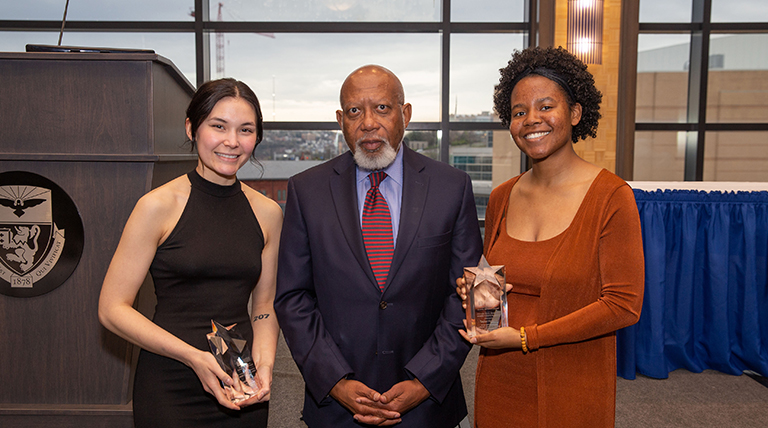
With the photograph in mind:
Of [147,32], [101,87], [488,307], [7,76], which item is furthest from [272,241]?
[147,32]

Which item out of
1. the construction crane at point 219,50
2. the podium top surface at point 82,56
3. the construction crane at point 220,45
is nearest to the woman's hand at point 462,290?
the podium top surface at point 82,56

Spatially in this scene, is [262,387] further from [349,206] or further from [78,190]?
[78,190]

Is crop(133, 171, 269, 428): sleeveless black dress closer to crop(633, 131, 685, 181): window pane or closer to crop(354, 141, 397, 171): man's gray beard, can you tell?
crop(354, 141, 397, 171): man's gray beard

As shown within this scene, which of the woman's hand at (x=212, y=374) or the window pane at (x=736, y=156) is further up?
the window pane at (x=736, y=156)

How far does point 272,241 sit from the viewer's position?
1.68 meters

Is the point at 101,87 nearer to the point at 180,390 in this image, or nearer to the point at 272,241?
the point at 272,241

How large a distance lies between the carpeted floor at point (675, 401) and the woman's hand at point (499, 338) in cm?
195

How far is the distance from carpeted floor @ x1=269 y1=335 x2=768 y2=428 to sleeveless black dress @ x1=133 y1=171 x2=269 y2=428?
172 cm

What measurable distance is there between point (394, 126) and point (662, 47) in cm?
580

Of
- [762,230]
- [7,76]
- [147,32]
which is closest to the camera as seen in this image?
[7,76]

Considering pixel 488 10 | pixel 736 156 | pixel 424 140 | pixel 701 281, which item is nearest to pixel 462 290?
pixel 701 281

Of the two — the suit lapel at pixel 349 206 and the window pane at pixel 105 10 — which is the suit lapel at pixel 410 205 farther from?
the window pane at pixel 105 10

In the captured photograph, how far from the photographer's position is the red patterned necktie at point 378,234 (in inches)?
62.2

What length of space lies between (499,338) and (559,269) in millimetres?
288
